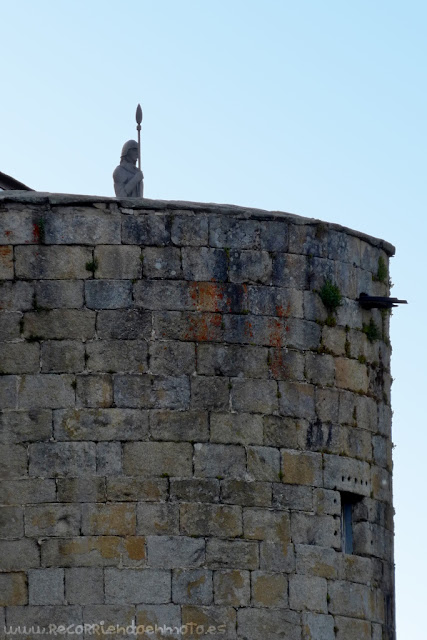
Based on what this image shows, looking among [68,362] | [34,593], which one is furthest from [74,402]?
[34,593]

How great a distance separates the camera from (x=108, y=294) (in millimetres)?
20266

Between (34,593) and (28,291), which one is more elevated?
(28,291)

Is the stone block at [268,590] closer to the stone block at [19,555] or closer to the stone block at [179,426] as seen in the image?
the stone block at [179,426]

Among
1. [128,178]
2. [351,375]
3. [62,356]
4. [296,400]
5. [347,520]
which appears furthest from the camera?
[128,178]

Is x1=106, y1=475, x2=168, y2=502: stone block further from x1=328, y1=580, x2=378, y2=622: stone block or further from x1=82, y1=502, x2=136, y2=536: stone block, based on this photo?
x1=328, y1=580, x2=378, y2=622: stone block

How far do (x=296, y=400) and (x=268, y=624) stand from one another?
6.74 feet

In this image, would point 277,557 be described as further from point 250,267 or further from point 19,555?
point 250,267

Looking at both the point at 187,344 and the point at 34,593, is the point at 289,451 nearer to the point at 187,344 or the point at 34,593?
the point at 187,344

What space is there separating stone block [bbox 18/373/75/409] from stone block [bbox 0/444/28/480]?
0.38m

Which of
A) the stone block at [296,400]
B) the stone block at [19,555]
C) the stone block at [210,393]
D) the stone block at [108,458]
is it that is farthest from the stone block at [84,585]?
the stone block at [296,400]

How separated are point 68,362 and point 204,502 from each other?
172cm

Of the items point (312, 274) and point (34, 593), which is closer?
point (34, 593)

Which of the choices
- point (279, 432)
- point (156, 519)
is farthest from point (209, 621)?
point (279, 432)

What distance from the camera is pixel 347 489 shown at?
822 inches
